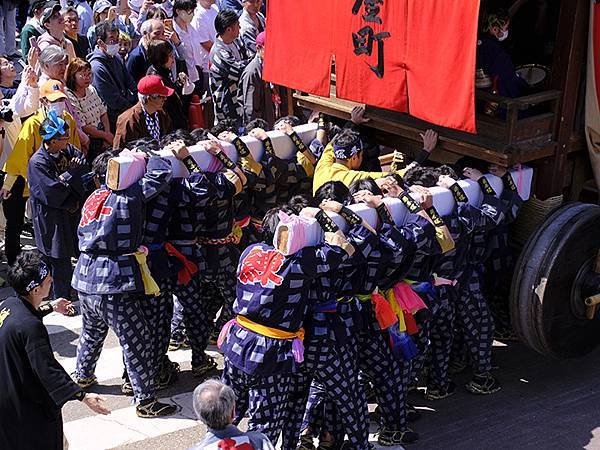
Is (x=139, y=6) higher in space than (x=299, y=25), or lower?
Result: higher

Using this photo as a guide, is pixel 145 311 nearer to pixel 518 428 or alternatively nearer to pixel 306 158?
pixel 306 158

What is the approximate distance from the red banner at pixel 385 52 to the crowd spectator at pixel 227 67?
169 centimetres

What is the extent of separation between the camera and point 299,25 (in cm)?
730

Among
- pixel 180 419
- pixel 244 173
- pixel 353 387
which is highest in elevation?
pixel 244 173

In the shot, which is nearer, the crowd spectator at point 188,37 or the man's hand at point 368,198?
the man's hand at point 368,198

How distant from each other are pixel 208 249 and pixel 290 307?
145 centimetres

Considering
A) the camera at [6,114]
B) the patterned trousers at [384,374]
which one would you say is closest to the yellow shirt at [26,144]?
the camera at [6,114]

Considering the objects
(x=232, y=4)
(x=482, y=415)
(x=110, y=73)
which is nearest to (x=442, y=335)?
(x=482, y=415)

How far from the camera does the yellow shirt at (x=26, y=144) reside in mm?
7605

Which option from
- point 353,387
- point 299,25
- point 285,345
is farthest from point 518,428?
point 299,25

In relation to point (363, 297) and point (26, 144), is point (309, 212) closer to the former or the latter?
point (363, 297)

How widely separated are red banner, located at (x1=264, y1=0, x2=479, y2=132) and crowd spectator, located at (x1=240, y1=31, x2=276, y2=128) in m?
1.28

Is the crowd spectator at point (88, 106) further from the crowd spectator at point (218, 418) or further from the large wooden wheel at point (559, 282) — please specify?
the crowd spectator at point (218, 418)

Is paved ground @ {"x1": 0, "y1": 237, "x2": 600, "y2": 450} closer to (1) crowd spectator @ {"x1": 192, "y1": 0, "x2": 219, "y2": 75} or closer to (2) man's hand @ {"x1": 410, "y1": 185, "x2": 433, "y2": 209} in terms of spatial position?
(2) man's hand @ {"x1": 410, "y1": 185, "x2": 433, "y2": 209}
